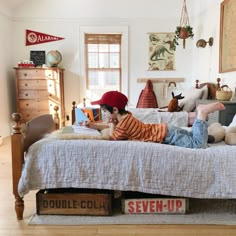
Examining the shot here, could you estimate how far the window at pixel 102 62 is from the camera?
225 inches

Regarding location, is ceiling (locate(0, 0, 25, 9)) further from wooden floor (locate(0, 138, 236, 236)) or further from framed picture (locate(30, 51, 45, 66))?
wooden floor (locate(0, 138, 236, 236))

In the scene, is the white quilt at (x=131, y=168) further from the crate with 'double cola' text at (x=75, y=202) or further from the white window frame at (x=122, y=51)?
the white window frame at (x=122, y=51)

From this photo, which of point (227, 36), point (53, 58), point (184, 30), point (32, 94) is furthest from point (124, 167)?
point (53, 58)

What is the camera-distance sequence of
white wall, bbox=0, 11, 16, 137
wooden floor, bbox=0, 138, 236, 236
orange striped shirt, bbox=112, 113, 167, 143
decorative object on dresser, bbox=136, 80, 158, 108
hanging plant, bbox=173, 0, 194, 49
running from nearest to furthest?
wooden floor, bbox=0, 138, 236, 236 < orange striped shirt, bbox=112, 113, 167, 143 < hanging plant, bbox=173, 0, 194, 49 < white wall, bbox=0, 11, 16, 137 < decorative object on dresser, bbox=136, 80, 158, 108

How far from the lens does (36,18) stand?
5.61 meters

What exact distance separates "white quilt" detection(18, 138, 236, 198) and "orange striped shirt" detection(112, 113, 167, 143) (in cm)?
17

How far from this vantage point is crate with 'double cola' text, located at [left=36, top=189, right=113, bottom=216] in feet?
6.60

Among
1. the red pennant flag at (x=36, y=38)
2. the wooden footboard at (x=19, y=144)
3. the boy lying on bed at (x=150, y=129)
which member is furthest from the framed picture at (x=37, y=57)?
the boy lying on bed at (x=150, y=129)


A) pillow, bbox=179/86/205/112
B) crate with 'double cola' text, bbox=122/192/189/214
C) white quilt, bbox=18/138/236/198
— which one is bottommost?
crate with 'double cola' text, bbox=122/192/189/214

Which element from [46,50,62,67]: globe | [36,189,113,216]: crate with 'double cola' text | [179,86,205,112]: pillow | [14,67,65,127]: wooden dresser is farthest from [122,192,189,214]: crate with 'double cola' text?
[46,50,62,67]: globe

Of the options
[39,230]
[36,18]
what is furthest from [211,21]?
[39,230]

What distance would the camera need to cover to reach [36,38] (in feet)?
18.6

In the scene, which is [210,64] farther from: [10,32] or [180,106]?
[10,32]

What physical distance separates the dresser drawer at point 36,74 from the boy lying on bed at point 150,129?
3.37 meters
